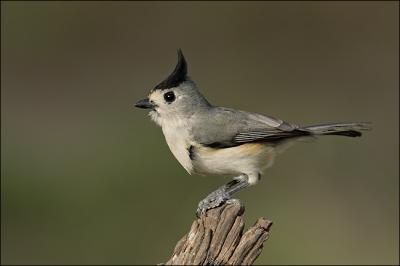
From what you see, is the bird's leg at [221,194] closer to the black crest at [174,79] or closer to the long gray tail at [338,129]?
the long gray tail at [338,129]

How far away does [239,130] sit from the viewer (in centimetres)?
539

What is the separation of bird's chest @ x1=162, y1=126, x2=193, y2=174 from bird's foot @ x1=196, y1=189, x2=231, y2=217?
1.07 ft

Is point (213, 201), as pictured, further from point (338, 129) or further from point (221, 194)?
point (338, 129)

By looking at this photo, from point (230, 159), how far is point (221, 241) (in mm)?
1229

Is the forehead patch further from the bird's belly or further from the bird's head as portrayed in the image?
the bird's belly

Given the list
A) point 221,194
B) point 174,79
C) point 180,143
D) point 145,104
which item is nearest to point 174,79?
Answer: point 174,79

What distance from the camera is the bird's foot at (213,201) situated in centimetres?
473

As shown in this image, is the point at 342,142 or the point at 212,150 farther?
the point at 342,142

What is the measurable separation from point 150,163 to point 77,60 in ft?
11.6

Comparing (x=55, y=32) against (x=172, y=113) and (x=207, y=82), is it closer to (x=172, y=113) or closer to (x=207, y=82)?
(x=207, y=82)

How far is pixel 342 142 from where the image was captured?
36.1 feet

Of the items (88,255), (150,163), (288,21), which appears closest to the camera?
(88,255)

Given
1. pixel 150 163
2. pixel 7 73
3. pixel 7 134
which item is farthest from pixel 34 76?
pixel 150 163

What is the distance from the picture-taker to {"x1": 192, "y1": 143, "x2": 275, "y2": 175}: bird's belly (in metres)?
5.30
